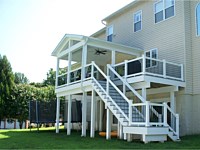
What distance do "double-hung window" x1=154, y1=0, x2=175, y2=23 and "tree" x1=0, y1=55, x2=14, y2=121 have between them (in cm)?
1989

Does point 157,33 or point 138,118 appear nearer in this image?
point 138,118

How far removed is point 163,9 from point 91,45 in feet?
16.4

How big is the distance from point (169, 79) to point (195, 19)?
379cm

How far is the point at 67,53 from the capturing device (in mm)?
17859

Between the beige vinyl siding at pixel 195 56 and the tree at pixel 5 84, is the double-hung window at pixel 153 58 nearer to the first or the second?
the beige vinyl siding at pixel 195 56

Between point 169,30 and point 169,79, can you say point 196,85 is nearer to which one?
point 169,79

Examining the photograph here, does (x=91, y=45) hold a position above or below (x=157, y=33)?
below

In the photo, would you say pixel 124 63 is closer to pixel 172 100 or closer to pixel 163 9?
pixel 172 100

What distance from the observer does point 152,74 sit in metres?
13.6

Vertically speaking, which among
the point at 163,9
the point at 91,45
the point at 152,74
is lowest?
the point at 152,74

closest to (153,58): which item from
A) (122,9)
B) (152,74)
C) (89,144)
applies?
(152,74)

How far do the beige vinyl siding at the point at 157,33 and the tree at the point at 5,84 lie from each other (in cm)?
1576

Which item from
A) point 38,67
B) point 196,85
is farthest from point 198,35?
point 38,67

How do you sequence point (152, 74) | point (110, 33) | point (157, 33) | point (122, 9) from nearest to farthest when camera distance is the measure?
point (152, 74)
point (157, 33)
point (122, 9)
point (110, 33)
